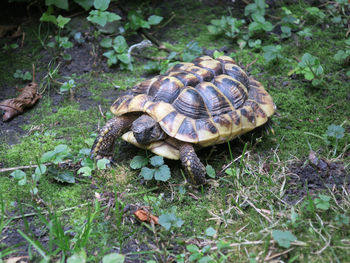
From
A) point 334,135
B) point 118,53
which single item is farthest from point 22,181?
point 334,135

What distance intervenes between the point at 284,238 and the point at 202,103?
151 cm

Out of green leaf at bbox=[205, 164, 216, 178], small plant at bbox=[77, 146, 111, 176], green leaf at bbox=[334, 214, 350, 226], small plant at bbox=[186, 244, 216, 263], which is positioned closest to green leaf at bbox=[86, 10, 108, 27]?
small plant at bbox=[77, 146, 111, 176]

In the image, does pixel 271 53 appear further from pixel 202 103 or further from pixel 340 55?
pixel 202 103

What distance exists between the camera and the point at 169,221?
2.91 meters

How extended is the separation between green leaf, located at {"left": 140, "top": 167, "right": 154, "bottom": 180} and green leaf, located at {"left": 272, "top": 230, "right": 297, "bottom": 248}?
119cm

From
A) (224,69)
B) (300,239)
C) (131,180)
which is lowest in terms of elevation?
(131,180)

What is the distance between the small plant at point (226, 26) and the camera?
5.53m

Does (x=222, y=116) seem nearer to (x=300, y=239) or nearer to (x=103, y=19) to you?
(x=300, y=239)

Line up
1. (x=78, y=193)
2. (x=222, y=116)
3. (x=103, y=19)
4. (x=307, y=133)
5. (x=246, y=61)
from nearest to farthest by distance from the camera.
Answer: (x=78, y=193), (x=222, y=116), (x=307, y=133), (x=103, y=19), (x=246, y=61)

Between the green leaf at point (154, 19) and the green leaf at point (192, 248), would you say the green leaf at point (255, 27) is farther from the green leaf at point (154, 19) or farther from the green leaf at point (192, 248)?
the green leaf at point (192, 248)

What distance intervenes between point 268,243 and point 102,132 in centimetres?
192

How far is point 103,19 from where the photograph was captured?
465cm

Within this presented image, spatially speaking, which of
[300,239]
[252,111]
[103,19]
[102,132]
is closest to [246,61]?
[252,111]

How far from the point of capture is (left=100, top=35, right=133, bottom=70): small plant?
198 inches
